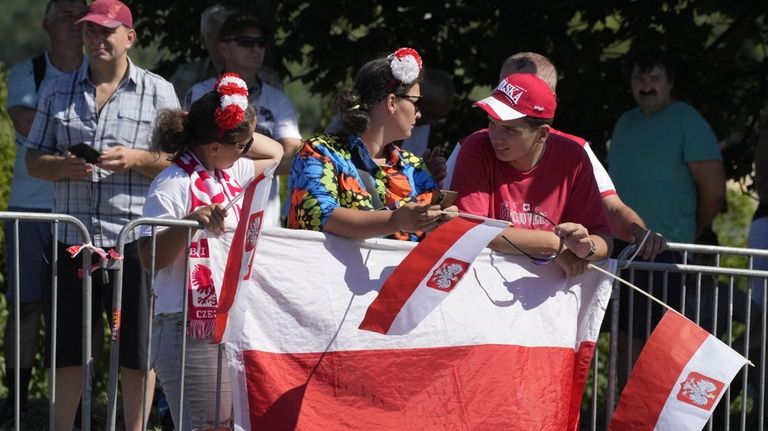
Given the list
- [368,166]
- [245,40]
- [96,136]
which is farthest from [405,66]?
[245,40]

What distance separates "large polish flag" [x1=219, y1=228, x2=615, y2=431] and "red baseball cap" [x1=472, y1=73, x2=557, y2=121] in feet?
1.89

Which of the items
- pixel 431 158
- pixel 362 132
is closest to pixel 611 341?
pixel 431 158

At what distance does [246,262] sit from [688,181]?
141 inches

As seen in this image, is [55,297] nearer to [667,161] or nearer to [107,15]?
[107,15]

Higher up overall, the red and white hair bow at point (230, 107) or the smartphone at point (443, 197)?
the red and white hair bow at point (230, 107)

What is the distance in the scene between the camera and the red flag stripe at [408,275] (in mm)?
4930

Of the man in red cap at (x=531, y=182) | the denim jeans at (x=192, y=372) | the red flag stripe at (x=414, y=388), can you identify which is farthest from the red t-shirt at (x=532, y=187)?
the denim jeans at (x=192, y=372)

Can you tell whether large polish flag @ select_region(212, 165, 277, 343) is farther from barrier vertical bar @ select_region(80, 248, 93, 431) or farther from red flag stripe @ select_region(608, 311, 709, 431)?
red flag stripe @ select_region(608, 311, 709, 431)

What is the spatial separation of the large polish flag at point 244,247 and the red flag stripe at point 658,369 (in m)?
1.72


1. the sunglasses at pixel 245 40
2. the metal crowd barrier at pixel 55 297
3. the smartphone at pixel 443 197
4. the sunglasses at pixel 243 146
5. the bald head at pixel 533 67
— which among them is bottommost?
the metal crowd barrier at pixel 55 297

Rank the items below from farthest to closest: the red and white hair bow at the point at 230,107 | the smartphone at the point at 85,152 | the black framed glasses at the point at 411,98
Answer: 1. the smartphone at the point at 85,152
2. the black framed glasses at the point at 411,98
3. the red and white hair bow at the point at 230,107

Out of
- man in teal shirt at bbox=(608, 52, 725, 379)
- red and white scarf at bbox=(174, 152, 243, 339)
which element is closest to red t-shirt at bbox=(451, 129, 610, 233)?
red and white scarf at bbox=(174, 152, 243, 339)

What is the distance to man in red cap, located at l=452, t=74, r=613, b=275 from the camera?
5.24 m

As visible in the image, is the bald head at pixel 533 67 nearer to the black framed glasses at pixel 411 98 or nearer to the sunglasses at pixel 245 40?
the black framed glasses at pixel 411 98
